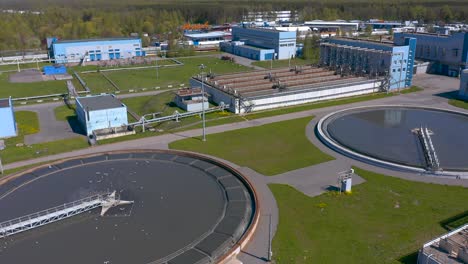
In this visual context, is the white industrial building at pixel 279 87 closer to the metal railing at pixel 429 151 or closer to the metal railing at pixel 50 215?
the metal railing at pixel 429 151

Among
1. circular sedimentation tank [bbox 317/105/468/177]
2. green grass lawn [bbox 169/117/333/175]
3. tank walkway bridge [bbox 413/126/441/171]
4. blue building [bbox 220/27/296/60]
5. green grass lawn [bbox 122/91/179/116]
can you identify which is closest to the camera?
tank walkway bridge [bbox 413/126/441/171]

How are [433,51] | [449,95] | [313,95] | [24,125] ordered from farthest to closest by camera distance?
[433,51], [449,95], [313,95], [24,125]

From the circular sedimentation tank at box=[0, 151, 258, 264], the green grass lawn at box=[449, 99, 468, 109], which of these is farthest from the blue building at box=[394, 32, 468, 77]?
the circular sedimentation tank at box=[0, 151, 258, 264]

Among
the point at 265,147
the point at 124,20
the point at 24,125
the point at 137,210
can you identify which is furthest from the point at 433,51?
the point at 124,20

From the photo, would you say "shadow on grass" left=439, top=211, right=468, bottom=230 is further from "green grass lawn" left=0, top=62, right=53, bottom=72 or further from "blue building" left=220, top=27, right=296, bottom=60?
"green grass lawn" left=0, top=62, right=53, bottom=72

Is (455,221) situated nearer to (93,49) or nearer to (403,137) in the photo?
(403,137)

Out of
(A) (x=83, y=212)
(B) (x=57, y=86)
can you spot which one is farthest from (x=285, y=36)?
(A) (x=83, y=212)

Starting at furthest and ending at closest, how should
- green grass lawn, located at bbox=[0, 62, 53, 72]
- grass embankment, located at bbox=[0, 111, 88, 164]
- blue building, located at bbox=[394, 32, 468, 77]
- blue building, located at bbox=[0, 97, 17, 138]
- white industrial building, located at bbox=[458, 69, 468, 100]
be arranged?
green grass lawn, located at bbox=[0, 62, 53, 72], blue building, located at bbox=[394, 32, 468, 77], white industrial building, located at bbox=[458, 69, 468, 100], blue building, located at bbox=[0, 97, 17, 138], grass embankment, located at bbox=[0, 111, 88, 164]
